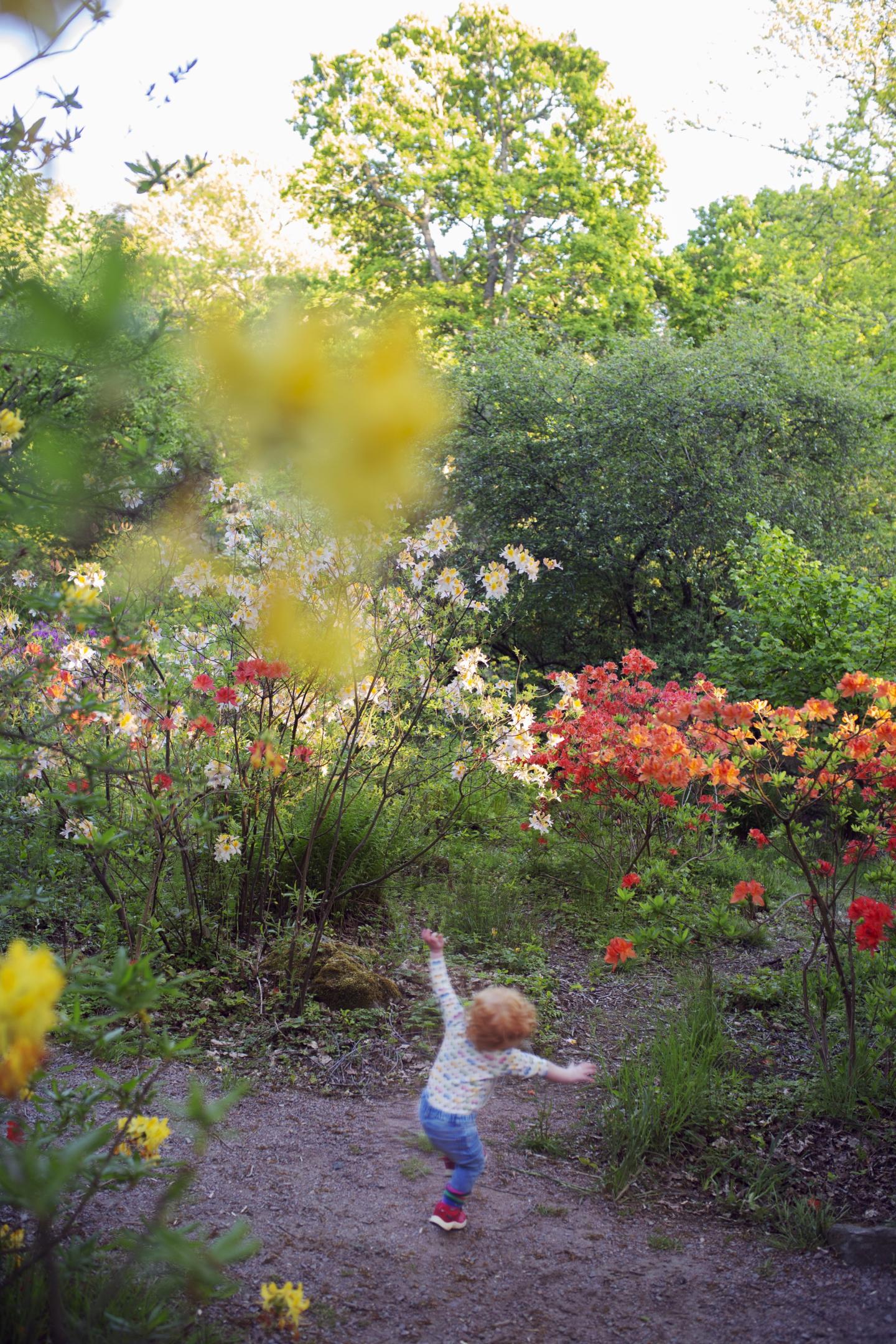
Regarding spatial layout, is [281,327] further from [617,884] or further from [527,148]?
[527,148]

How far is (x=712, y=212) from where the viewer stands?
22219mm

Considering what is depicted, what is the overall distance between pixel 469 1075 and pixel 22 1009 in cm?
188

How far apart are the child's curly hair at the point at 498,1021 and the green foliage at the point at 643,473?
7.30 meters

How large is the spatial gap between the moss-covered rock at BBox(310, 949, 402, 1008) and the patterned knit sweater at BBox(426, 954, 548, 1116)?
1.58 meters

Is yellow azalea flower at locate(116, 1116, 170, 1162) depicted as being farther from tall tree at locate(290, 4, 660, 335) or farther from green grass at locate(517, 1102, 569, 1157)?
tall tree at locate(290, 4, 660, 335)

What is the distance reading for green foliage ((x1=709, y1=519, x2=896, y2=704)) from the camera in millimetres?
7027

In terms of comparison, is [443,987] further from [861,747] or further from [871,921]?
[861,747]

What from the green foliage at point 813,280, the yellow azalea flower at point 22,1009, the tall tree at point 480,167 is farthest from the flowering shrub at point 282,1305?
the tall tree at point 480,167

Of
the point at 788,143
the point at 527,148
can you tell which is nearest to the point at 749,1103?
the point at 788,143

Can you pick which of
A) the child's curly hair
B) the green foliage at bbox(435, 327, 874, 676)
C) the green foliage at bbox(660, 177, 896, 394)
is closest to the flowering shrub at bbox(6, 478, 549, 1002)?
the child's curly hair

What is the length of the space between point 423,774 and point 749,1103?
2.28 m

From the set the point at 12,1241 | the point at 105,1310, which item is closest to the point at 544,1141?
the point at 105,1310

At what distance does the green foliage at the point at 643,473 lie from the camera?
398 inches

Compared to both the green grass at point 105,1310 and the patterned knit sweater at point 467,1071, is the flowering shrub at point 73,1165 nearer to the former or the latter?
the green grass at point 105,1310
